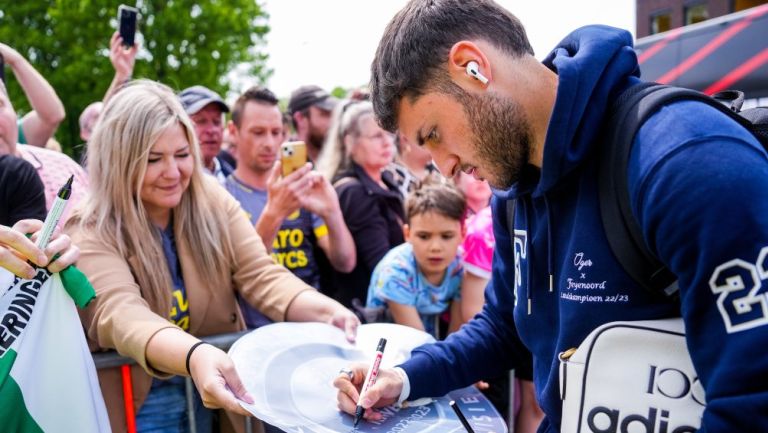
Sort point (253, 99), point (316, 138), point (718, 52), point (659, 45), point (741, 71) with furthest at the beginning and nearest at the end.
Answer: point (659, 45)
point (718, 52)
point (741, 71)
point (316, 138)
point (253, 99)

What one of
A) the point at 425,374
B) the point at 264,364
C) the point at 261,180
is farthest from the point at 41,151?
the point at 425,374

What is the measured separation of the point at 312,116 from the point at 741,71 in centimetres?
358

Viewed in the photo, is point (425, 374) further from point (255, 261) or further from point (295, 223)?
point (295, 223)

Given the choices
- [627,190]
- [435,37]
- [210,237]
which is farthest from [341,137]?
[627,190]

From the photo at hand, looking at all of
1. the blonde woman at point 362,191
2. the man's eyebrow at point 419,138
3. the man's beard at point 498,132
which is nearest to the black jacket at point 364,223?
the blonde woman at point 362,191

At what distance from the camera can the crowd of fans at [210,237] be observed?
224 centimetres

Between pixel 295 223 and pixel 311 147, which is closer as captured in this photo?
pixel 295 223

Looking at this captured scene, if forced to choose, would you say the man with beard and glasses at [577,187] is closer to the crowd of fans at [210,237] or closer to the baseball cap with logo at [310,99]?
the crowd of fans at [210,237]

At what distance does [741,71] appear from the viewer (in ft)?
18.2

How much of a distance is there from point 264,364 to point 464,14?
3.85 feet

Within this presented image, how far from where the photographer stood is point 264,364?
2020mm

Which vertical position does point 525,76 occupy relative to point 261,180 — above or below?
above

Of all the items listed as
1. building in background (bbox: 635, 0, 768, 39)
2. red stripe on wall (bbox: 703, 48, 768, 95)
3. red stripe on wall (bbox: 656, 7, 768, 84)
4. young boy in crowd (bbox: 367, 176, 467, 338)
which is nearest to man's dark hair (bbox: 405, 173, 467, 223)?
young boy in crowd (bbox: 367, 176, 467, 338)

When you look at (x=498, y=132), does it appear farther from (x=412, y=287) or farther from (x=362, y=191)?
(x=362, y=191)
